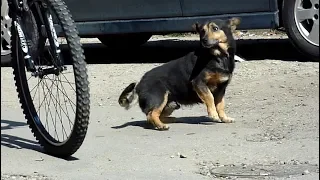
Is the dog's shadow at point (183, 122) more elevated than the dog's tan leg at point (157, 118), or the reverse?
the dog's tan leg at point (157, 118)

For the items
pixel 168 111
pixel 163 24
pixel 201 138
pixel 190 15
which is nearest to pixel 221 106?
pixel 168 111

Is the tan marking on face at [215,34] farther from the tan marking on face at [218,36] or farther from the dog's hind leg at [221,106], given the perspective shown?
the dog's hind leg at [221,106]

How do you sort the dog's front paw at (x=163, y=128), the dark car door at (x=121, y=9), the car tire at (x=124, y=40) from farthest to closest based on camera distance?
the car tire at (x=124, y=40)
the dark car door at (x=121, y=9)
the dog's front paw at (x=163, y=128)

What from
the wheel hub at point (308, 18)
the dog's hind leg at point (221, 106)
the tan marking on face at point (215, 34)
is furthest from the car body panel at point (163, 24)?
the dog's hind leg at point (221, 106)

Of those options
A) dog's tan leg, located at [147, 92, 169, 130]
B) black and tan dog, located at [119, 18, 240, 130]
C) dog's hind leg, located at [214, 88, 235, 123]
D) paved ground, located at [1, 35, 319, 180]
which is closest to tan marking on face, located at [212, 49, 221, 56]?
black and tan dog, located at [119, 18, 240, 130]

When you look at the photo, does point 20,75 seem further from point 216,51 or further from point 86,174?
point 216,51

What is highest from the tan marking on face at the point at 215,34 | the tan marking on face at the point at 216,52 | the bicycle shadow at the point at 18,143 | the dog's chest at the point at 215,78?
the tan marking on face at the point at 215,34

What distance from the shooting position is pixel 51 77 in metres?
5.45

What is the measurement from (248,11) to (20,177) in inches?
158

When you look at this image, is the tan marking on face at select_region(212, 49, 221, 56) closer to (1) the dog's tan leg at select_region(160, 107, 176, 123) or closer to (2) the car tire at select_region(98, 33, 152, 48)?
(1) the dog's tan leg at select_region(160, 107, 176, 123)

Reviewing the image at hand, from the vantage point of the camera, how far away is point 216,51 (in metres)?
6.54

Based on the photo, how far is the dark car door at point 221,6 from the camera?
8.18 meters

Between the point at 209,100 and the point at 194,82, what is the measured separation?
0.19 m

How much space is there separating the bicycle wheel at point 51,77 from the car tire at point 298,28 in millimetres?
2792
